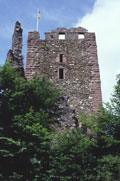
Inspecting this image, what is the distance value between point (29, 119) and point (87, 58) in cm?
1020

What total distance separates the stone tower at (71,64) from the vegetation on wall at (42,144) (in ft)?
17.0

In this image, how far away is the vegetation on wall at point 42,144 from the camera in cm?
991

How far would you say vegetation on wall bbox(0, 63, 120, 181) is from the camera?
9.91 meters

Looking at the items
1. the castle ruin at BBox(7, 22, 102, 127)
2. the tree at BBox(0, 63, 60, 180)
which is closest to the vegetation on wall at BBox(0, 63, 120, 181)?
the tree at BBox(0, 63, 60, 180)

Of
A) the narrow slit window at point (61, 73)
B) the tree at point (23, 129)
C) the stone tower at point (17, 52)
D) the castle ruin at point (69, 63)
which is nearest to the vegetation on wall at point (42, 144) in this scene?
the tree at point (23, 129)

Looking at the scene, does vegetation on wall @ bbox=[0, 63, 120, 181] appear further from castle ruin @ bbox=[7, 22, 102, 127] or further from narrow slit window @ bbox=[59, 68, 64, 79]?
narrow slit window @ bbox=[59, 68, 64, 79]

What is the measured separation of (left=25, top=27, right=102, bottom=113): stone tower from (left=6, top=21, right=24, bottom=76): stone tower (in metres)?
1.95

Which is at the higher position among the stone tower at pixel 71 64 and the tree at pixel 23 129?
the stone tower at pixel 71 64

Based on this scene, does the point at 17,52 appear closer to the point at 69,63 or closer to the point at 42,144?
the point at 69,63

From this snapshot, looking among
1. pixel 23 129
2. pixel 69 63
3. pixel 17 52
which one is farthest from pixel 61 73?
pixel 23 129

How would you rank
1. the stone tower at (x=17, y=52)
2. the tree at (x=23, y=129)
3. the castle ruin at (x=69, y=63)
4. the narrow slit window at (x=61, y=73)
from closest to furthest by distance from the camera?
the tree at (x=23, y=129)
the stone tower at (x=17, y=52)
the castle ruin at (x=69, y=63)
the narrow slit window at (x=61, y=73)

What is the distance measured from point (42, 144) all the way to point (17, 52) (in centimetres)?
829

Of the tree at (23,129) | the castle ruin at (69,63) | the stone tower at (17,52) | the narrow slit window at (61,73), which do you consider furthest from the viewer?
the narrow slit window at (61,73)

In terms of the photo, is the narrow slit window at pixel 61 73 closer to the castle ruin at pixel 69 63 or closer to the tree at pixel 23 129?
the castle ruin at pixel 69 63
